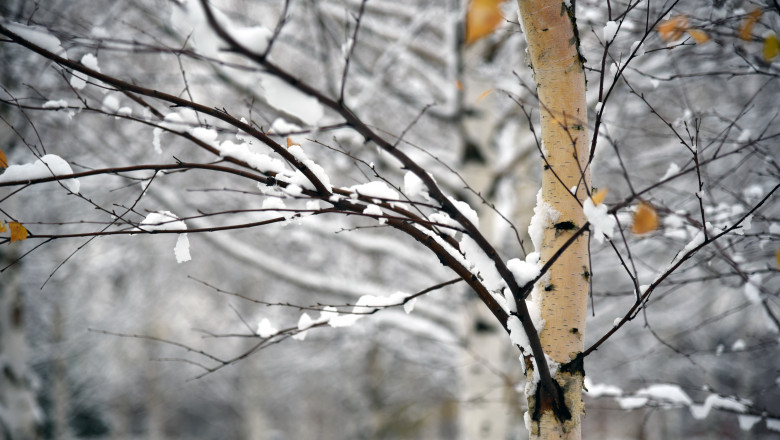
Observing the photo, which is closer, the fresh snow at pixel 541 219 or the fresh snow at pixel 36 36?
the fresh snow at pixel 36 36

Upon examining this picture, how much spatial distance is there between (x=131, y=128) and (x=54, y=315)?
564 centimetres

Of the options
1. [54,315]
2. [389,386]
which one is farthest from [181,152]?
[389,386]

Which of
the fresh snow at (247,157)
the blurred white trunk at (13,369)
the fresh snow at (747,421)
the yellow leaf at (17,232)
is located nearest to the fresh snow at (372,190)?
the fresh snow at (247,157)

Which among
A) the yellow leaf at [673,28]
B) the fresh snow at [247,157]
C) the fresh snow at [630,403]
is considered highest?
the yellow leaf at [673,28]

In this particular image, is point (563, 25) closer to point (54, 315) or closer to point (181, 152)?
point (181, 152)

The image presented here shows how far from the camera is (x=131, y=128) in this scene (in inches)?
183

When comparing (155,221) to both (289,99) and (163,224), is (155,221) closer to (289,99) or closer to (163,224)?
(163,224)

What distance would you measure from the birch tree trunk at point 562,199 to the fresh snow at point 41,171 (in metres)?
1.32

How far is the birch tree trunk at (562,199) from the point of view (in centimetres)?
122

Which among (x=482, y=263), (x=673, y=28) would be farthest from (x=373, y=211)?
(x=673, y=28)

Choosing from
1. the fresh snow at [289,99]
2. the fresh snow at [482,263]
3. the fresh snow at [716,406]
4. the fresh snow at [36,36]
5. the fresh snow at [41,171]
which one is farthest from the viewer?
the fresh snow at [716,406]

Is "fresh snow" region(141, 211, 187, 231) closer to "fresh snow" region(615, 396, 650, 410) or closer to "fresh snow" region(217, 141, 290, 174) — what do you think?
"fresh snow" region(217, 141, 290, 174)

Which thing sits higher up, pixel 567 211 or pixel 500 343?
pixel 500 343

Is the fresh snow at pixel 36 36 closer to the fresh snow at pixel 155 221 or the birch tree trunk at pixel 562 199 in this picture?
the fresh snow at pixel 155 221
